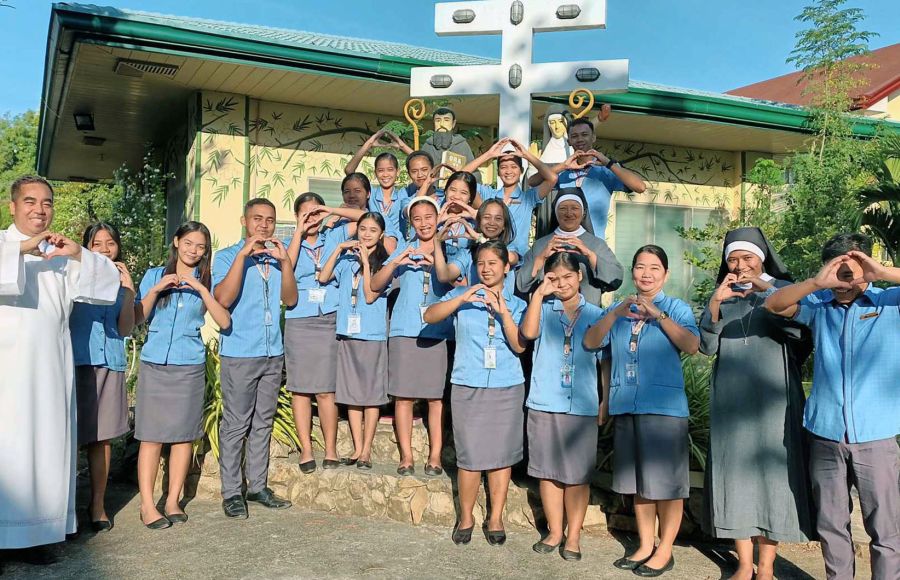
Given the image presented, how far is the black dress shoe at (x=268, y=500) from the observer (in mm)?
5449

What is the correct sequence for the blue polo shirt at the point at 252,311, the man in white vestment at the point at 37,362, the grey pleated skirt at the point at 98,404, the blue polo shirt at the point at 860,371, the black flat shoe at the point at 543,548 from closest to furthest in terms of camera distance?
the blue polo shirt at the point at 860,371 → the man in white vestment at the point at 37,362 → the black flat shoe at the point at 543,548 → the grey pleated skirt at the point at 98,404 → the blue polo shirt at the point at 252,311

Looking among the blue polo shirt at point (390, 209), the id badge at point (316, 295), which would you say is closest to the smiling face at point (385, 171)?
the blue polo shirt at point (390, 209)

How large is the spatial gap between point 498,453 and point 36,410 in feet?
8.74

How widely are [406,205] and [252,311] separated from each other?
1.56 m

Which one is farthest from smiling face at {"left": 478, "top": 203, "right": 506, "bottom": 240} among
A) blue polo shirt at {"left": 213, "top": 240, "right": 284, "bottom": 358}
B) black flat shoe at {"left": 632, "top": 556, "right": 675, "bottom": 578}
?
black flat shoe at {"left": 632, "top": 556, "right": 675, "bottom": 578}

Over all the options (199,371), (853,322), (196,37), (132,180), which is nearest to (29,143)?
(132,180)

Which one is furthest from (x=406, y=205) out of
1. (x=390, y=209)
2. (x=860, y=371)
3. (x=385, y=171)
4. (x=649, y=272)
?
(x=860, y=371)

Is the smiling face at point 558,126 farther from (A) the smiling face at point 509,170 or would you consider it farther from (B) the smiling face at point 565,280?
(B) the smiling face at point 565,280

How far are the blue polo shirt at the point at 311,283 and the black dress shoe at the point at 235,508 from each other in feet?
4.28

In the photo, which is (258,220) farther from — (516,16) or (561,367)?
(516,16)

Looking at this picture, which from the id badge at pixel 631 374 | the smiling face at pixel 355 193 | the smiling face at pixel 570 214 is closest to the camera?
the id badge at pixel 631 374

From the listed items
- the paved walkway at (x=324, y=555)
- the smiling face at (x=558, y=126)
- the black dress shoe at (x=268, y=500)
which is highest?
the smiling face at (x=558, y=126)

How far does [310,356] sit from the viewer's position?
18.5 feet

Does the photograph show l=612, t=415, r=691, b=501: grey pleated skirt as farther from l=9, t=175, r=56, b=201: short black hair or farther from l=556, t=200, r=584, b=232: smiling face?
l=9, t=175, r=56, b=201: short black hair
